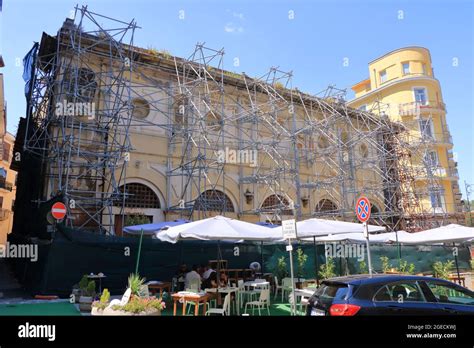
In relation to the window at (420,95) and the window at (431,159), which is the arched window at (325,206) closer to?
the window at (431,159)

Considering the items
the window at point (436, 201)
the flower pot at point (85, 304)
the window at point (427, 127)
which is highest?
the window at point (427, 127)

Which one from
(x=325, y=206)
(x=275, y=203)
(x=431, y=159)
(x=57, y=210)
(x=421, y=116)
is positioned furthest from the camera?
(x=421, y=116)

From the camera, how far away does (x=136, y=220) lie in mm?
15898

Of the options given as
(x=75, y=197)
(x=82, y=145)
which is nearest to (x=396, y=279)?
(x=75, y=197)

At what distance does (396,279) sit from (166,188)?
43.5ft

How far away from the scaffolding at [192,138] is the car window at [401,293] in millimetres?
10837

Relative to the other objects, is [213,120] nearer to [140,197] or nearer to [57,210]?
[140,197]

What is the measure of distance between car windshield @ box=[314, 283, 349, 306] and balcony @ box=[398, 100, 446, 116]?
2847 cm

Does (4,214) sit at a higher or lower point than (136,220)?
higher

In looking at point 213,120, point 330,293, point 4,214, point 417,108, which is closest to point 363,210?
point 330,293
